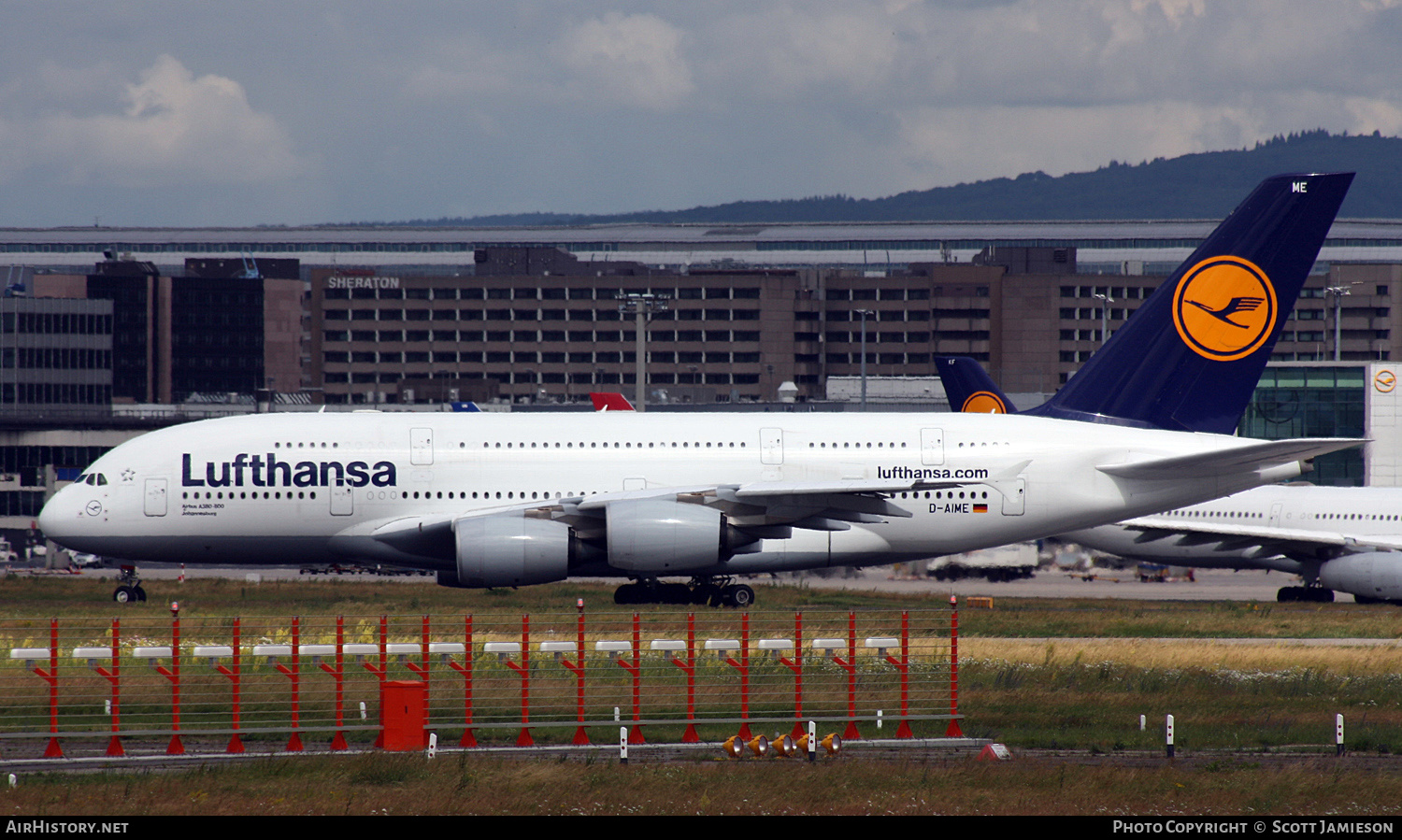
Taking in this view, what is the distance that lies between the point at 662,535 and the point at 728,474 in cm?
354

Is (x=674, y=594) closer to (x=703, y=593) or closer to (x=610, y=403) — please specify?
(x=703, y=593)

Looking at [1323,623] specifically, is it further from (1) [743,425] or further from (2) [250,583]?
(2) [250,583]

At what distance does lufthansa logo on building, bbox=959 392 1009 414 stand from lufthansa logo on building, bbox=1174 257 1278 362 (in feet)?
34.4

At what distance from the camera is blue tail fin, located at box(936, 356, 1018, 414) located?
164 ft

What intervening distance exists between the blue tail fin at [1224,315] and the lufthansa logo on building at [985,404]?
9.29 m

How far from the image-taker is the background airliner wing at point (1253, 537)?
4981 centimetres

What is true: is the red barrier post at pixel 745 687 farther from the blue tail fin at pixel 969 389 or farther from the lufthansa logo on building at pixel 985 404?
the blue tail fin at pixel 969 389

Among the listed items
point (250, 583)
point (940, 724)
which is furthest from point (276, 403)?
point (940, 724)

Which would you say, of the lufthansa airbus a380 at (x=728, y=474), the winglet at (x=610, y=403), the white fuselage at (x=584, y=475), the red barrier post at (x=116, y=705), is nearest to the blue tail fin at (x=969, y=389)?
the lufthansa airbus a380 at (x=728, y=474)

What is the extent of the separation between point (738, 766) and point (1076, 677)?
10392mm

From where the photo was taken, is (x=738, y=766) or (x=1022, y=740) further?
(x=1022, y=740)

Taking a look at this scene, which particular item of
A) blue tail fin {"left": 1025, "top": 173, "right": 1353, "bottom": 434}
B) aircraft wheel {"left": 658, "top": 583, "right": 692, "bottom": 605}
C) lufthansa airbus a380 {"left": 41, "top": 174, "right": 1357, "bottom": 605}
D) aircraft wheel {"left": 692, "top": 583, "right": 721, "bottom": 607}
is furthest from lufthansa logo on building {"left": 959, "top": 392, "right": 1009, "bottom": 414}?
aircraft wheel {"left": 658, "top": 583, "right": 692, "bottom": 605}

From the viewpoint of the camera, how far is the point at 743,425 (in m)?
39.6

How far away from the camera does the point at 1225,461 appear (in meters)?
37.3
